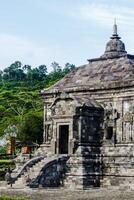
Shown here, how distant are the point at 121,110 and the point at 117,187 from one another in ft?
15.5

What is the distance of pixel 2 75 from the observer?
116m

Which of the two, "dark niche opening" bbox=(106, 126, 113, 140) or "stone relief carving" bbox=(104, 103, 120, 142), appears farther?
"dark niche opening" bbox=(106, 126, 113, 140)

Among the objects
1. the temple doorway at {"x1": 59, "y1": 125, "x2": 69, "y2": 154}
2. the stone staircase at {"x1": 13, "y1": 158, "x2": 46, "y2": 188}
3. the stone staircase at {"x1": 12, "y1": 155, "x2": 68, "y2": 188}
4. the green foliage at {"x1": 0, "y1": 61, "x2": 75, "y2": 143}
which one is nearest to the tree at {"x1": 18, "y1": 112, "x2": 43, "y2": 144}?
the green foliage at {"x1": 0, "y1": 61, "x2": 75, "y2": 143}

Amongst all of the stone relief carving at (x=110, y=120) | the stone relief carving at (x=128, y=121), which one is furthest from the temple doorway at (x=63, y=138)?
the stone relief carving at (x=128, y=121)

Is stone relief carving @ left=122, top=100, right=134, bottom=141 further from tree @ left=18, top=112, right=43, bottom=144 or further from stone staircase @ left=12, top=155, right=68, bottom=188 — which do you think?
tree @ left=18, top=112, right=43, bottom=144

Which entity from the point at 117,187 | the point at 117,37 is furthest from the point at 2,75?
the point at 117,187

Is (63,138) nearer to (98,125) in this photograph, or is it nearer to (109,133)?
(98,125)

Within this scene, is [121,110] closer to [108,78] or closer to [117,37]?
[108,78]

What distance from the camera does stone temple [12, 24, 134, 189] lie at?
33156 millimetres

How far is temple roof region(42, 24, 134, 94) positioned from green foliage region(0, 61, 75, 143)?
44.0 feet

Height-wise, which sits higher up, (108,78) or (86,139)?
(108,78)

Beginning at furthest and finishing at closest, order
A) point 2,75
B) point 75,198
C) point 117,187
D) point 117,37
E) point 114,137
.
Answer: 1. point 2,75
2. point 117,37
3. point 114,137
4. point 117,187
5. point 75,198

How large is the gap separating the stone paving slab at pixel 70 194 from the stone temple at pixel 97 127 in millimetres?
3543

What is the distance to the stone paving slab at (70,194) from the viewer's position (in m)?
27.1
